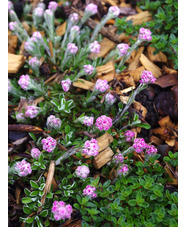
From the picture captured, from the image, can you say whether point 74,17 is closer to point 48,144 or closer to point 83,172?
point 48,144

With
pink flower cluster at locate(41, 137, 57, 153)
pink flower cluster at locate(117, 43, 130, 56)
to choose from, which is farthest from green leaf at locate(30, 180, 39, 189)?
pink flower cluster at locate(117, 43, 130, 56)

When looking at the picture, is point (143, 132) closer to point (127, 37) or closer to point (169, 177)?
point (169, 177)

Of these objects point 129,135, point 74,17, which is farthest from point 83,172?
point 74,17

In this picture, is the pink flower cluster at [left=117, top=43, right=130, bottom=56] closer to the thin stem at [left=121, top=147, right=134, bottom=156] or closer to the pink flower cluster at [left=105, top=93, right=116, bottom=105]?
the pink flower cluster at [left=105, top=93, right=116, bottom=105]

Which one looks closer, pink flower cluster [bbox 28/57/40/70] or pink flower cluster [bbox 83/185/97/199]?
pink flower cluster [bbox 83/185/97/199]

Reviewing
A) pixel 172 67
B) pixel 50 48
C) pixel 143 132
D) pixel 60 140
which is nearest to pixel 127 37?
pixel 172 67

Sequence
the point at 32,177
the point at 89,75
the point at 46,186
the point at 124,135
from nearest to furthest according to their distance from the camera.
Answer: the point at 46,186, the point at 32,177, the point at 124,135, the point at 89,75

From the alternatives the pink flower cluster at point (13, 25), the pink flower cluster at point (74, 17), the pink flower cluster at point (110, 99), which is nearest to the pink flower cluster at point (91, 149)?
the pink flower cluster at point (110, 99)

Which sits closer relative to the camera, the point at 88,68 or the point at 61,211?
the point at 61,211

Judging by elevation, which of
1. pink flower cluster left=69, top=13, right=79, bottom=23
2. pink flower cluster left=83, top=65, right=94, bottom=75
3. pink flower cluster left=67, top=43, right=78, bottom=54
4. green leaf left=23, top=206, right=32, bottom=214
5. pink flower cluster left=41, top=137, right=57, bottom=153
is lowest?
green leaf left=23, top=206, right=32, bottom=214
